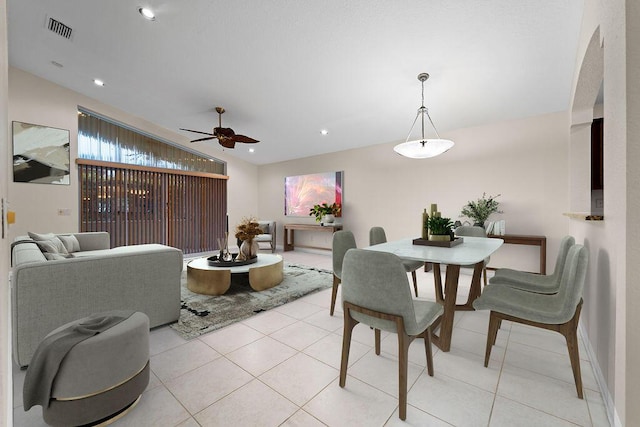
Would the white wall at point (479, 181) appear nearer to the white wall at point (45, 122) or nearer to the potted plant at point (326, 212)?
the potted plant at point (326, 212)

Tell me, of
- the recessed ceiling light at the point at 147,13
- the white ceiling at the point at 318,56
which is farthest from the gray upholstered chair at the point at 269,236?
the recessed ceiling light at the point at 147,13

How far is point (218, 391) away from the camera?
5.46 ft

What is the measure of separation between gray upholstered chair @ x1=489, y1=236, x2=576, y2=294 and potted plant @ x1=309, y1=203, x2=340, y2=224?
382 centimetres

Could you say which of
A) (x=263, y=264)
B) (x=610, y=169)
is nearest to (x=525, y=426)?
(x=610, y=169)

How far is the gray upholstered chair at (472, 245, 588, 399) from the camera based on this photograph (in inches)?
62.3

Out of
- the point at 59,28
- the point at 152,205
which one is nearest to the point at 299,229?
the point at 152,205

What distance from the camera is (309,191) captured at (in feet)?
21.7

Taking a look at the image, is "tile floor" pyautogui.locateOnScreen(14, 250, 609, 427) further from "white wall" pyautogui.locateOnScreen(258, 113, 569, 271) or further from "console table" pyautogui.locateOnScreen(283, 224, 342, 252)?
"console table" pyautogui.locateOnScreen(283, 224, 342, 252)

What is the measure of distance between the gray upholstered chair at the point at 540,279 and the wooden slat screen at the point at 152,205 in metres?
6.21

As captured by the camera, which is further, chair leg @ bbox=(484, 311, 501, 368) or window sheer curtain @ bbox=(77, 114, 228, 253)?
window sheer curtain @ bbox=(77, 114, 228, 253)

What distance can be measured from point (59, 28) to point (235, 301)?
3.91m

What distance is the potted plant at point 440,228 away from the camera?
2604 millimetres

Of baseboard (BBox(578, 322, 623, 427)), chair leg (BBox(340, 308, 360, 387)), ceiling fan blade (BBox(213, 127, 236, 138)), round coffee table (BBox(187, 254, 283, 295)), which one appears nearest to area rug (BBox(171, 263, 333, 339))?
round coffee table (BBox(187, 254, 283, 295))

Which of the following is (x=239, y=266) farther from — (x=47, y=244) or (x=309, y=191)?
(x=309, y=191)
